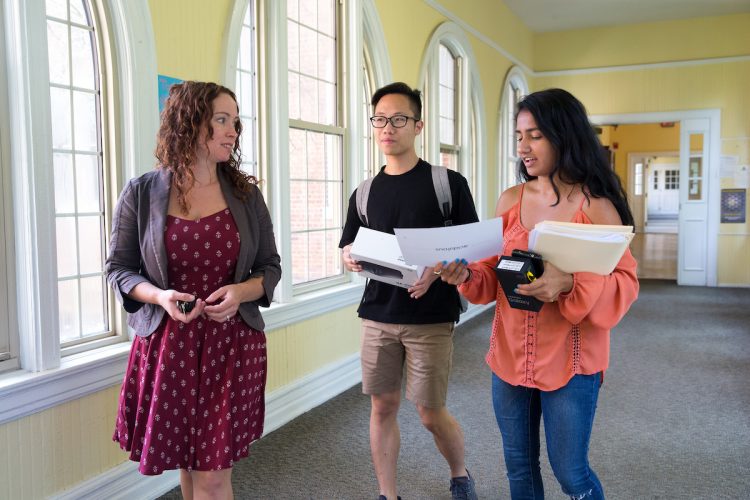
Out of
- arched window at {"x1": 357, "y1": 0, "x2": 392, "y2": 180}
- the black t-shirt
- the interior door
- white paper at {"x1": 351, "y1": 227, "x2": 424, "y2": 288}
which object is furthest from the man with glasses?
the interior door

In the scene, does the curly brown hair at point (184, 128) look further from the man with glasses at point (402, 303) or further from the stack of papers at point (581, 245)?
the stack of papers at point (581, 245)

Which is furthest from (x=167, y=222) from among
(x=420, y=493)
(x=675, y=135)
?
(x=675, y=135)

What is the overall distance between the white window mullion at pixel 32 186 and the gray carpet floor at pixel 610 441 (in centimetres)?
101

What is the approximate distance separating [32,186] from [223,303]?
38.3 inches

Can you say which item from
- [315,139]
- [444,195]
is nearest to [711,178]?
[315,139]

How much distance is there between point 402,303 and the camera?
8.14 feet

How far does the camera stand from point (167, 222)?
1982 mm

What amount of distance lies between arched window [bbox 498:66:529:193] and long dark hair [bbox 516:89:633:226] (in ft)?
23.4

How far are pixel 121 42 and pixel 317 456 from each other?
2192 mm

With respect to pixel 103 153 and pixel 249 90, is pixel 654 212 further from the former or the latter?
pixel 103 153

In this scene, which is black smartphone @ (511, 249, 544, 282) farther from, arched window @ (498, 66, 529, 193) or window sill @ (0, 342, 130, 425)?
arched window @ (498, 66, 529, 193)

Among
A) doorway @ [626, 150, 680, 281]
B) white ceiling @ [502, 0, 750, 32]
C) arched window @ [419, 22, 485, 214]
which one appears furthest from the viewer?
doorway @ [626, 150, 680, 281]

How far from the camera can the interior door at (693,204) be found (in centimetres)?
→ 978

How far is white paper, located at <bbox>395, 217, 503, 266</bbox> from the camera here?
1.81 m
